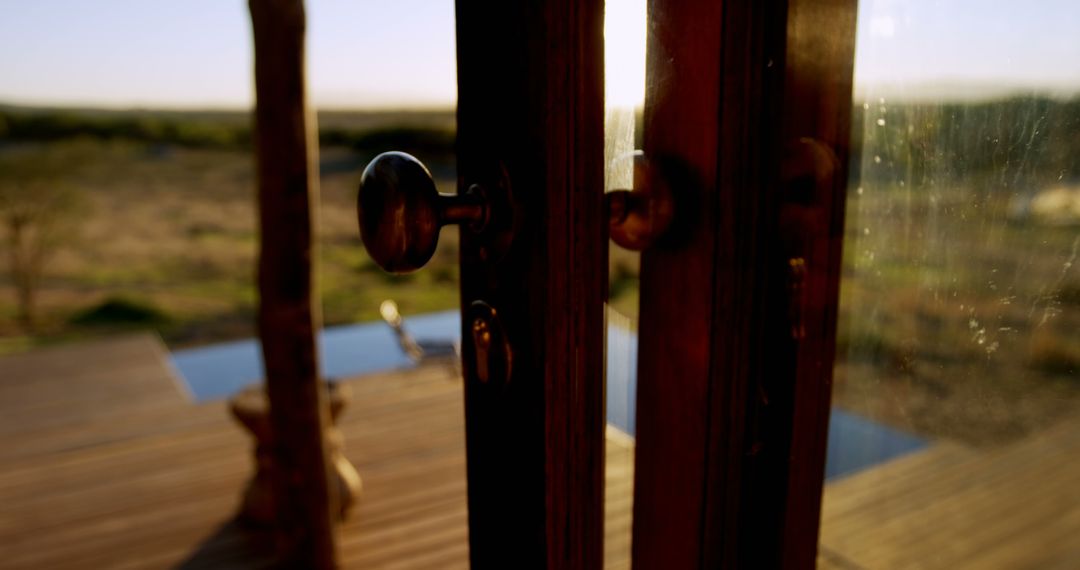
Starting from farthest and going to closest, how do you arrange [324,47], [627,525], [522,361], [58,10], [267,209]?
[58,10] < [324,47] < [267,209] < [627,525] < [522,361]

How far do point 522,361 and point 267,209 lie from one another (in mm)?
1831

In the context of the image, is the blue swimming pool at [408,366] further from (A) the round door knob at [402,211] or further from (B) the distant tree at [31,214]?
(B) the distant tree at [31,214]

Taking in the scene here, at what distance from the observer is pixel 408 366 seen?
13.7ft

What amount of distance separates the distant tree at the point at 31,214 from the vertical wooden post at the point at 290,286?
17.2 ft

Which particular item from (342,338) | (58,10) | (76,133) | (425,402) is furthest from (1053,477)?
(76,133)

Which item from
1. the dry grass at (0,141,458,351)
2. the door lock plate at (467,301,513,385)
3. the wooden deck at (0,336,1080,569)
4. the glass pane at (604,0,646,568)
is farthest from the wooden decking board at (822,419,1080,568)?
the dry grass at (0,141,458,351)

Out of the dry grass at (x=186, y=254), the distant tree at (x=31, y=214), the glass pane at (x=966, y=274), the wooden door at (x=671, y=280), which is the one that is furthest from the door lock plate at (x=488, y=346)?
the distant tree at (x=31, y=214)

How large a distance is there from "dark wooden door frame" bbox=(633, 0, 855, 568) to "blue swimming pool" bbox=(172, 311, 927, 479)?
0.06ft

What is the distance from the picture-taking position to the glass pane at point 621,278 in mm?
503

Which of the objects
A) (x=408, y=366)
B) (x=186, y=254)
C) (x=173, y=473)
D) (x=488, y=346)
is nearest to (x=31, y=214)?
Result: (x=186, y=254)

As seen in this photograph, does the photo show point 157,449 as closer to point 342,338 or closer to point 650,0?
point 342,338

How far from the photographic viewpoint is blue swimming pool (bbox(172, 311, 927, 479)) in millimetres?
572

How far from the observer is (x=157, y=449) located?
3.16 m

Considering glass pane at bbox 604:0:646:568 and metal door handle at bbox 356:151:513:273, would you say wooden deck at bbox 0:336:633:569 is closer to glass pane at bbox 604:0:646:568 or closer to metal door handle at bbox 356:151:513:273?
glass pane at bbox 604:0:646:568
